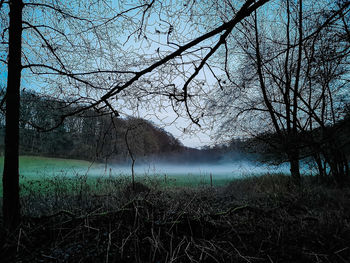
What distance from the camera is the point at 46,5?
1.73 meters

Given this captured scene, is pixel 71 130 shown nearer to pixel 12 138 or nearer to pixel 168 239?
pixel 12 138

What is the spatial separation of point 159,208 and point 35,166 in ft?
15.4

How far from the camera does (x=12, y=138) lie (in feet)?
4.54

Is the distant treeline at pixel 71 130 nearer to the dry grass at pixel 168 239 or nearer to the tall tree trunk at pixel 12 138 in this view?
the tall tree trunk at pixel 12 138

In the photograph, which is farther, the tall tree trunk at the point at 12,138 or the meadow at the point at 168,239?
the tall tree trunk at the point at 12,138

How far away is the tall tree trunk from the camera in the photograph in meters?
1.34

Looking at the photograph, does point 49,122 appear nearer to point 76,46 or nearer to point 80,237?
point 76,46

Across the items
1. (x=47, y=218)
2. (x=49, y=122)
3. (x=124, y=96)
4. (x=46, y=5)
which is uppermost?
(x=46, y=5)

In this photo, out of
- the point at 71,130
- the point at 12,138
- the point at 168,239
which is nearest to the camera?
the point at 168,239

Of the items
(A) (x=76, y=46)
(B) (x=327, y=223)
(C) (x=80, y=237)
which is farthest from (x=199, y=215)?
(A) (x=76, y=46)

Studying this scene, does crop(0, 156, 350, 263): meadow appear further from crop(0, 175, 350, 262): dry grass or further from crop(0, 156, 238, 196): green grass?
crop(0, 156, 238, 196): green grass

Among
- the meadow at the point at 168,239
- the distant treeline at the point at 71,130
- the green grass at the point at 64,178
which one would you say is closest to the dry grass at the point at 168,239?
the meadow at the point at 168,239

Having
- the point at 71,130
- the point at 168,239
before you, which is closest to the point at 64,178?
the point at 71,130

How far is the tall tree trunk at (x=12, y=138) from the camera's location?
4.39 feet
